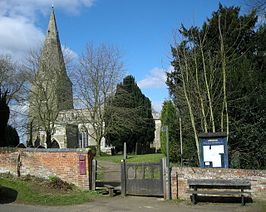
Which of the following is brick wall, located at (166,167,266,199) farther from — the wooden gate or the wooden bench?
the wooden gate

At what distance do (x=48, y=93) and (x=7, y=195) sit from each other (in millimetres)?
30631

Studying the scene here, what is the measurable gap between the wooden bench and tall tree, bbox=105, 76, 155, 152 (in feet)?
104

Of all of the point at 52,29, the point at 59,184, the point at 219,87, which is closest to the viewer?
the point at 59,184

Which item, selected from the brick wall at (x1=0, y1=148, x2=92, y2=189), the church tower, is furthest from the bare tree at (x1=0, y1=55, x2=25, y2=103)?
the brick wall at (x1=0, y1=148, x2=92, y2=189)

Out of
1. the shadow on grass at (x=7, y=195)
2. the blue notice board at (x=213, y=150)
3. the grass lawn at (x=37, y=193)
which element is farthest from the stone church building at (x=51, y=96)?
the blue notice board at (x=213, y=150)

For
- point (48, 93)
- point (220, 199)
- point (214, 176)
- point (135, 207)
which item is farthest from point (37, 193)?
point (48, 93)

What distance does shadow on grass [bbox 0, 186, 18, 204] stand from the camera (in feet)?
43.3

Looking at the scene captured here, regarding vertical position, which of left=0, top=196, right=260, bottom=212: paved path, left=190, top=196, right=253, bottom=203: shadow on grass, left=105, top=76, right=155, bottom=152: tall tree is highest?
left=105, top=76, right=155, bottom=152: tall tree

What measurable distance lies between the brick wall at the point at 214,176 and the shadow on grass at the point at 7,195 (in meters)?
6.06

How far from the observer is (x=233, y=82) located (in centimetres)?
1880

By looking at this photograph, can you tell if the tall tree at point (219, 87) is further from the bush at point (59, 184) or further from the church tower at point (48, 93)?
the church tower at point (48, 93)

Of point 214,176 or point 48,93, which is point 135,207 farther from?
point 48,93

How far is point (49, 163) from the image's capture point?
15.8m

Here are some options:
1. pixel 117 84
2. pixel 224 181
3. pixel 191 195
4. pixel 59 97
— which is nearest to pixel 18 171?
pixel 191 195
